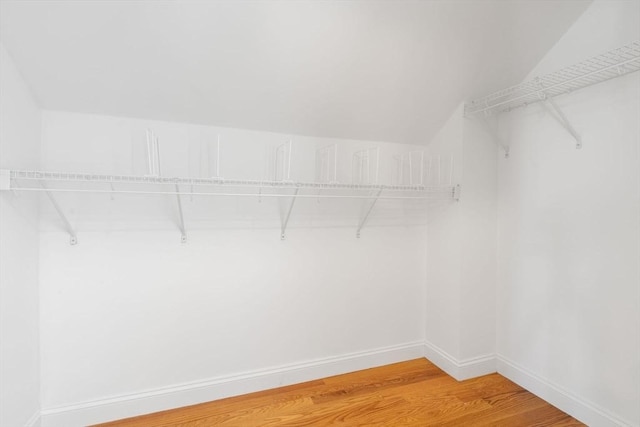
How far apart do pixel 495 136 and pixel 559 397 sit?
172 cm

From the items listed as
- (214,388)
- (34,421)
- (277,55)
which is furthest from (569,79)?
(34,421)

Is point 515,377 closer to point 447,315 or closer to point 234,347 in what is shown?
point 447,315

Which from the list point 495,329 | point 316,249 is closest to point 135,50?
point 316,249

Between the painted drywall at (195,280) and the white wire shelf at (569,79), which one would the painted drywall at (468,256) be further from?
the painted drywall at (195,280)

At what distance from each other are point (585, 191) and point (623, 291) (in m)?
0.55

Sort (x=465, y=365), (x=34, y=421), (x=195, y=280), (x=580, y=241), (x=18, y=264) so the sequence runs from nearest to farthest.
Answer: (x=18, y=264), (x=34, y=421), (x=580, y=241), (x=195, y=280), (x=465, y=365)

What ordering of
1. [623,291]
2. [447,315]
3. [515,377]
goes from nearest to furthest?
1. [623,291]
2. [515,377]
3. [447,315]

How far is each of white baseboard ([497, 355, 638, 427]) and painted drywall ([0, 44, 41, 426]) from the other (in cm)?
283

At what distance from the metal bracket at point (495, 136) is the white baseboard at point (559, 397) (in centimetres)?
147

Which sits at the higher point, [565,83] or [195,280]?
[565,83]

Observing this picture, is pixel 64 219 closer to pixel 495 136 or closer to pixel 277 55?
pixel 277 55

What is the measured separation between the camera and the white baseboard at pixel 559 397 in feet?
5.46

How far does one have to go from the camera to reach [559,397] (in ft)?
6.16

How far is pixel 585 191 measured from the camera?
1.76 metres
